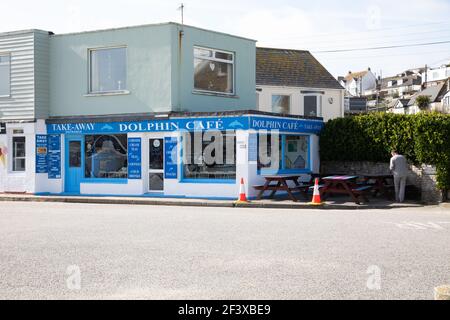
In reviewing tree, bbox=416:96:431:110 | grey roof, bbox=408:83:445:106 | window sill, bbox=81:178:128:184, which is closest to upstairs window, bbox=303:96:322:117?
window sill, bbox=81:178:128:184

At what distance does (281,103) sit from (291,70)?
2539 millimetres

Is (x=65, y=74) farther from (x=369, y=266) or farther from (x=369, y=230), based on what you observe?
(x=369, y=266)

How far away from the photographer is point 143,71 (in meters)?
21.7

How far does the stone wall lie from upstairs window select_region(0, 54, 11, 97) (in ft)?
41.4

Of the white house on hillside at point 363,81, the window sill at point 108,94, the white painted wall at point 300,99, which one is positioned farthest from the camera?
the white house on hillside at point 363,81

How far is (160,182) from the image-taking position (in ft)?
70.9

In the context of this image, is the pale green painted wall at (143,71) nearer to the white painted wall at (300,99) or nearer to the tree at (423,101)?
the white painted wall at (300,99)

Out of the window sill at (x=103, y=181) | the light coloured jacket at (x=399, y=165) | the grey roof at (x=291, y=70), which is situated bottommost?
the window sill at (x=103, y=181)

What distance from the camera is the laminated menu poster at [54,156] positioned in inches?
909

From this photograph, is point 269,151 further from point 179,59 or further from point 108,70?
point 108,70

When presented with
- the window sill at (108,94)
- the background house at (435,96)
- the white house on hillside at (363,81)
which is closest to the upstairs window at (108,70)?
the window sill at (108,94)

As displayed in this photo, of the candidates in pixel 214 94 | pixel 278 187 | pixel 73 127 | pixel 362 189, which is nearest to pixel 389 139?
pixel 362 189

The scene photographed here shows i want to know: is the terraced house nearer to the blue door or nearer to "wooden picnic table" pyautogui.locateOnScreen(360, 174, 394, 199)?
the blue door

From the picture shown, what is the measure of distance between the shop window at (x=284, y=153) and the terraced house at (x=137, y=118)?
1.9 inches
